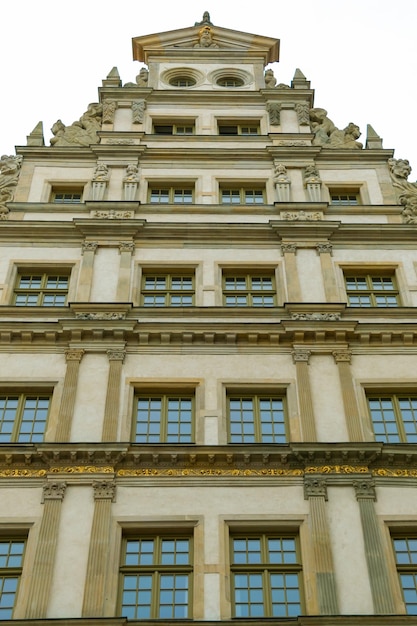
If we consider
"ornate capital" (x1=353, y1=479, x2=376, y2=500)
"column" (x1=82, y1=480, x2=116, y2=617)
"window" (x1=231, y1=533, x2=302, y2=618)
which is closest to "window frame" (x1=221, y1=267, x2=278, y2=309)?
"ornate capital" (x1=353, y1=479, x2=376, y2=500)

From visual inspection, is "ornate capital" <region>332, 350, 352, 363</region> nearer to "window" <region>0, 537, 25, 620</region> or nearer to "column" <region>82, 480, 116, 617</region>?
"column" <region>82, 480, 116, 617</region>

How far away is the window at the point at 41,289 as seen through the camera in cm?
2764

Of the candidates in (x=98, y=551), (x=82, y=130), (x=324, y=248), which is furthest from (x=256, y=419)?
(x=82, y=130)

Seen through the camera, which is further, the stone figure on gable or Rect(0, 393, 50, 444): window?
the stone figure on gable

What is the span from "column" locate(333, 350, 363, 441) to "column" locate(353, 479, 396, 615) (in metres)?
1.59

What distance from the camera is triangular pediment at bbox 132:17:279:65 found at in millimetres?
39031

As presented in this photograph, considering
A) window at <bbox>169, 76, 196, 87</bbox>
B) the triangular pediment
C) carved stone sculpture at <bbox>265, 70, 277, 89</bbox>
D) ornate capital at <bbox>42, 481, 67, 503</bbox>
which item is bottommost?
ornate capital at <bbox>42, 481, 67, 503</bbox>

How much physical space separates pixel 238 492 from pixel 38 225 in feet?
39.0

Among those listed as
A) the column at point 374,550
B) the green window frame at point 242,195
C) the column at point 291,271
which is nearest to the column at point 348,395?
the column at point 374,550

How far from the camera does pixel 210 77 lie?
124 feet

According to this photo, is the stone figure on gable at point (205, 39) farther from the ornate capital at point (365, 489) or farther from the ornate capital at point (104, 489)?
the ornate capital at point (365, 489)

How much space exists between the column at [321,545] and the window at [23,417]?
6.94m

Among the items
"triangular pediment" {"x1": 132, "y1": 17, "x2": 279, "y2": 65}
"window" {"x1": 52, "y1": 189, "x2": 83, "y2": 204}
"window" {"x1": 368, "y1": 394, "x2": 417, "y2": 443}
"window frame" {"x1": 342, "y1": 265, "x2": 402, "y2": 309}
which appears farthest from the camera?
"triangular pediment" {"x1": 132, "y1": 17, "x2": 279, "y2": 65}

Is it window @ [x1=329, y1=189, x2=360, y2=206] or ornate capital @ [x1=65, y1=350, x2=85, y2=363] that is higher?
window @ [x1=329, y1=189, x2=360, y2=206]
